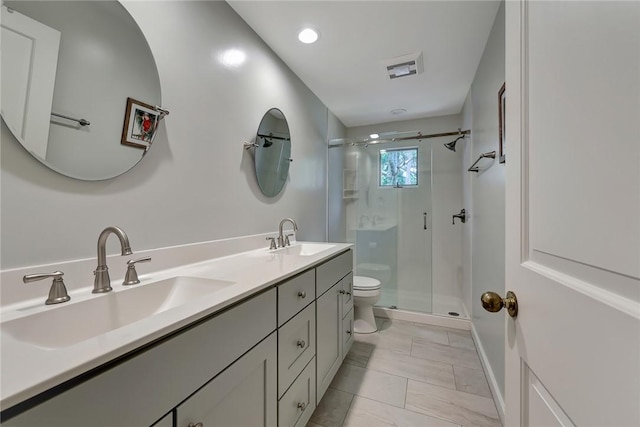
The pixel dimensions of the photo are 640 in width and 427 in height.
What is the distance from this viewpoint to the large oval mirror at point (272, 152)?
69.1 inches

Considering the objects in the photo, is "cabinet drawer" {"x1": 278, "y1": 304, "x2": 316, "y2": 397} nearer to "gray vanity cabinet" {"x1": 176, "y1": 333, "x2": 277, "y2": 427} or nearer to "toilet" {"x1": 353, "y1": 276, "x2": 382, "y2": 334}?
"gray vanity cabinet" {"x1": 176, "y1": 333, "x2": 277, "y2": 427}

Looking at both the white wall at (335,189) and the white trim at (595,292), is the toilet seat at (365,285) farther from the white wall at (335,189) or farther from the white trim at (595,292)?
the white trim at (595,292)

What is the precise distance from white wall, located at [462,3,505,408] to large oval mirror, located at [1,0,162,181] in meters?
1.79

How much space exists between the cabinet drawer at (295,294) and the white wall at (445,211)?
2.03m

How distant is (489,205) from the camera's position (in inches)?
67.9

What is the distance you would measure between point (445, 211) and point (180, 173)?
2865 millimetres

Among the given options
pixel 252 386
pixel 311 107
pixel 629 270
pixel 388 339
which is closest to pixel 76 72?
pixel 252 386

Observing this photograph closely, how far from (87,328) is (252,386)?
52cm

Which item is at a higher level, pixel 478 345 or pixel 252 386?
pixel 252 386

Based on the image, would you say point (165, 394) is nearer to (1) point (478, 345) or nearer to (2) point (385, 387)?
(2) point (385, 387)

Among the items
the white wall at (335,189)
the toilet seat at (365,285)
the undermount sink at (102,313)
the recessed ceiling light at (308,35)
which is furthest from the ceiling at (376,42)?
the toilet seat at (365,285)

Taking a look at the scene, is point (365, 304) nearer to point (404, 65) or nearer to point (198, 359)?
point (198, 359)

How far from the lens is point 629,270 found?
1.03 feet

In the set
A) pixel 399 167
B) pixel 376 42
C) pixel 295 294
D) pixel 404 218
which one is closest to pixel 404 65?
pixel 376 42
